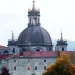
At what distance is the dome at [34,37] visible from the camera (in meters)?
155

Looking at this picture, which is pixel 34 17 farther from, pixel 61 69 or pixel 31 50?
pixel 61 69

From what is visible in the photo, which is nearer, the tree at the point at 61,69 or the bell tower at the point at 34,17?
the tree at the point at 61,69

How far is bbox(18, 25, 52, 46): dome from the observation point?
509 feet

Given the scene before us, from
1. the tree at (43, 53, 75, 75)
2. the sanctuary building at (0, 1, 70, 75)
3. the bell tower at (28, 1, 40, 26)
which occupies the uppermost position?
the bell tower at (28, 1, 40, 26)

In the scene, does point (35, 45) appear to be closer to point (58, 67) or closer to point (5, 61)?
point (5, 61)

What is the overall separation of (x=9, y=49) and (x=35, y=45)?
7.25 meters

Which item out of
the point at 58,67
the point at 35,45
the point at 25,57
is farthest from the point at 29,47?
the point at 58,67

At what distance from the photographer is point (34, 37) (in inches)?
6132

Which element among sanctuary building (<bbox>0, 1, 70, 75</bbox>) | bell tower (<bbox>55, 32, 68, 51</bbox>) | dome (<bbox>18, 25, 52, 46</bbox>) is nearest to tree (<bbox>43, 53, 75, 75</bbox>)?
sanctuary building (<bbox>0, 1, 70, 75</bbox>)

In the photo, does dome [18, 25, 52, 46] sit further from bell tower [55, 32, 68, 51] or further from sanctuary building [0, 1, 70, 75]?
bell tower [55, 32, 68, 51]

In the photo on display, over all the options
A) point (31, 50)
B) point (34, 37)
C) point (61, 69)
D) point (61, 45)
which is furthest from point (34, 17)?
point (61, 69)

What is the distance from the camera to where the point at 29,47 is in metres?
155

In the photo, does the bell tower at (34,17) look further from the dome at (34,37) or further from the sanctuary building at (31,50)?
the dome at (34,37)

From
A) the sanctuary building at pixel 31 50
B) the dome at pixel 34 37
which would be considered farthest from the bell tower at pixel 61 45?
the dome at pixel 34 37
